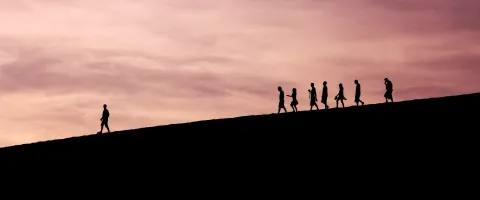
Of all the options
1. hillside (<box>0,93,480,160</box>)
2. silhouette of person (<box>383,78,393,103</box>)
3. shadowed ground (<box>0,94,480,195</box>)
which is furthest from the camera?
silhouette of person (<box>383,78,393,103</box>)

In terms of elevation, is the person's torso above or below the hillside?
above

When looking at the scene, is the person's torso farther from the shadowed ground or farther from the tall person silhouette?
the tall person silhouette

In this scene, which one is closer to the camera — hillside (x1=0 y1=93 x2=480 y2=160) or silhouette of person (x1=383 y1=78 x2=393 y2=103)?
hillside (x1=0 y1=93 x2=480 y2=160)

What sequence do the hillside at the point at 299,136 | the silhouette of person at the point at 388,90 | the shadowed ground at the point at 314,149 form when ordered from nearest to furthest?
the shadowed ground at the point at 314,149, the hillside at the point at 299,136, the silhouette of person at the point at 388,90

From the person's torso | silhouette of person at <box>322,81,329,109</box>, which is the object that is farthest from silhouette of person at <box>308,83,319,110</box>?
the person's torso

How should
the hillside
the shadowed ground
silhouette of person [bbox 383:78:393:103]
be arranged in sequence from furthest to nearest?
A: silhouette of person [bbox 383:78:393:103]
the hillside
the shadowed ground

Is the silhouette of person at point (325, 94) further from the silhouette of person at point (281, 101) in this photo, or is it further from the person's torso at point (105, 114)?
the person's torso at point (105, 114)

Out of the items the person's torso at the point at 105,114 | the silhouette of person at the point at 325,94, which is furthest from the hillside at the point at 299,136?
the silhouette of person at the point at 325,94

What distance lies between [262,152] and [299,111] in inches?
214

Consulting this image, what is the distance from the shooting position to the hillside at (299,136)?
87.9 feet

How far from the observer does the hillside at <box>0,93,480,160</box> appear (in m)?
26.8

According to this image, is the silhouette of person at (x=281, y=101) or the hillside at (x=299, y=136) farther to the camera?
the silhouette of person at (x=281, y=101)

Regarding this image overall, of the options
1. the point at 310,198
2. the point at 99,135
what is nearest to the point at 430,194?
the point at 310,198

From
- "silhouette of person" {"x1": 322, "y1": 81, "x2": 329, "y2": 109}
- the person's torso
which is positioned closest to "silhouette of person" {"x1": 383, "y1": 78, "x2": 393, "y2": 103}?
"silhouette of person" {"x1": 322, "y1": 81, "x2": 329, "y2": 109}
